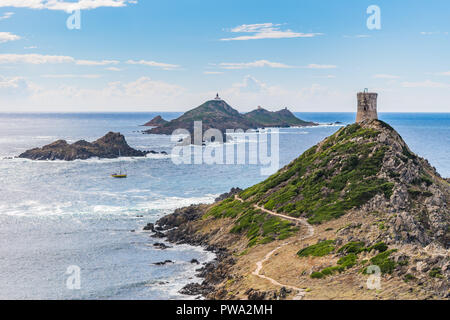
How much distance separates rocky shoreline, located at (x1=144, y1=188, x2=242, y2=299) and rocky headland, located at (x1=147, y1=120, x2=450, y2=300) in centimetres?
21

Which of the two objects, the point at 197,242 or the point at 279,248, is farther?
the point at 197,242

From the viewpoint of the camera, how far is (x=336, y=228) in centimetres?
6331

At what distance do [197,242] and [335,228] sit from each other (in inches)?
992

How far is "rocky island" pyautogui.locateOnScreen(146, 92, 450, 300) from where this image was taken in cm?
4347

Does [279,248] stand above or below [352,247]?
below

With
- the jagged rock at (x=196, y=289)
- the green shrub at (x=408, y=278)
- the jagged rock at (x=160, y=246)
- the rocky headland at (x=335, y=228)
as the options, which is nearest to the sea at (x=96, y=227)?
the jagged rock at (x=160, y=246)

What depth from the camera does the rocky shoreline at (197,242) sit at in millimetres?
56297

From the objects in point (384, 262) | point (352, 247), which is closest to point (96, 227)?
point (352, 247)

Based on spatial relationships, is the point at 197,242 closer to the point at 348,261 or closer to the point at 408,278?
the point at 348,261

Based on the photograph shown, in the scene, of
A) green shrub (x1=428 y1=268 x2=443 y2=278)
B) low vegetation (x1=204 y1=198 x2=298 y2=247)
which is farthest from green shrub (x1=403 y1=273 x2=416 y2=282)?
low vegetation (x1=204 y1=198 x2=298 y2=247)

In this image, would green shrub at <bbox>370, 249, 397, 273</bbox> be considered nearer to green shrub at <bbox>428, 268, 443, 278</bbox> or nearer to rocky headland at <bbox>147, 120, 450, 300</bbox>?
rocky headland at <bbox>147, 120, 450, 300</bbox>

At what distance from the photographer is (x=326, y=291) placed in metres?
43.8

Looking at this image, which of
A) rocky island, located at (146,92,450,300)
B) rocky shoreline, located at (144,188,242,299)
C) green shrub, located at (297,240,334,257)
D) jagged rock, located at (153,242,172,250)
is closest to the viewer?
rocky island, located at (146,92,450,300)
